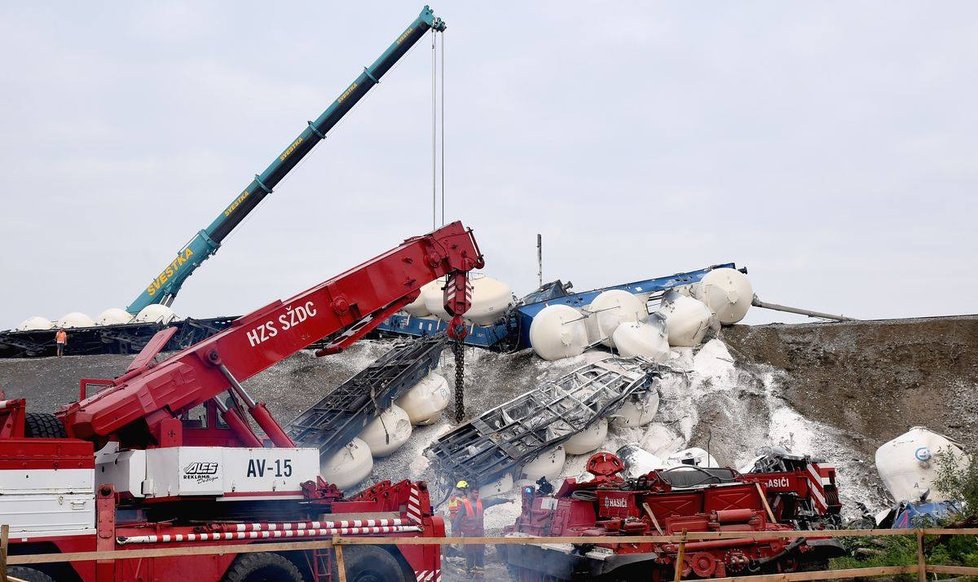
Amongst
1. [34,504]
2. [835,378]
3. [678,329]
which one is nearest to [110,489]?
[34,504]

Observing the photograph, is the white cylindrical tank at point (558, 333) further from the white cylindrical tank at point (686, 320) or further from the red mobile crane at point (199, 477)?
the red mobile crane at point (199, 477)

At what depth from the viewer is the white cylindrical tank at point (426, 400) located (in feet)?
72.2

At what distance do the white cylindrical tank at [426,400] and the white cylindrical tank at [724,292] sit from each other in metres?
9.22

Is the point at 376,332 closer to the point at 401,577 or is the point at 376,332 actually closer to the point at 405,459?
the point at 405,459

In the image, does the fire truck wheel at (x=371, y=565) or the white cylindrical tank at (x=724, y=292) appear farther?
the white cylindrical tank at (x=724, y=292)

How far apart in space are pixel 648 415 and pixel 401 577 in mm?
12415

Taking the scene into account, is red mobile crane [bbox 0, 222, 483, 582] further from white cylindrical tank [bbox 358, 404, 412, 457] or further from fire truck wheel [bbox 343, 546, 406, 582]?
white cylindrical tank [bbox 358, 404, 412, 457]

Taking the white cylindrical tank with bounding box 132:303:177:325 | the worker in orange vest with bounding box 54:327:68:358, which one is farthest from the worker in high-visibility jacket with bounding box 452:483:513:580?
the worker in orange vest with bounding box 54:327:68:358

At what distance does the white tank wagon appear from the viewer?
2489 cm

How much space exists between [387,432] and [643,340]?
7.45 metres

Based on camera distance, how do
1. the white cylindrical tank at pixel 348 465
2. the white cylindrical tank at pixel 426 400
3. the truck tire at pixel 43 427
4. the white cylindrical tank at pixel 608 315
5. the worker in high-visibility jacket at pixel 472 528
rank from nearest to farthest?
the truck tire at pixel 43 427, the worker in high-visibility jacket at pixel 472 528, the white cylindrical tank at pixel 348 465, the white cylindrical tank at pixel 426 400, the white cylindrical tank at pixel 608 315

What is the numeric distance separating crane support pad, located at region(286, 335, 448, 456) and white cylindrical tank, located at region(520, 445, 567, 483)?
332cm

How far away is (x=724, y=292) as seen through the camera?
91.7 feet

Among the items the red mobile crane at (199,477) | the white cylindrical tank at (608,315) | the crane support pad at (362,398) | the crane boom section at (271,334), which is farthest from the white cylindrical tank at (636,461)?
the red mobile crane at (199,477)
